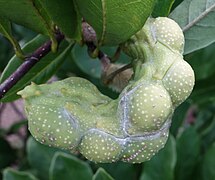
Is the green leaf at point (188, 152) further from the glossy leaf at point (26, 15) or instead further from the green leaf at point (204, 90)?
the glossy leaf at point (26, 15)

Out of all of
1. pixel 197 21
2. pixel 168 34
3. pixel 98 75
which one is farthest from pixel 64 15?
pixel 98 75

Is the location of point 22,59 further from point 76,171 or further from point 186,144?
point 186,144

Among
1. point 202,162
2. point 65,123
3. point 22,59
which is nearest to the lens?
point 65,123

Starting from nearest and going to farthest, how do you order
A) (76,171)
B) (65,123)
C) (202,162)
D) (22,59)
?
(65,123)
(22,59)
(76,171)
(202,162)

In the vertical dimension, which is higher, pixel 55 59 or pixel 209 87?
pixel 55 59

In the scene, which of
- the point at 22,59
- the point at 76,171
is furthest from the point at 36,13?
the point at 76,171

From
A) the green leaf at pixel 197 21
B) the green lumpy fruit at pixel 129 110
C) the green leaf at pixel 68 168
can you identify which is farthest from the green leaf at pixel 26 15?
the green leaf at pixel 68 168

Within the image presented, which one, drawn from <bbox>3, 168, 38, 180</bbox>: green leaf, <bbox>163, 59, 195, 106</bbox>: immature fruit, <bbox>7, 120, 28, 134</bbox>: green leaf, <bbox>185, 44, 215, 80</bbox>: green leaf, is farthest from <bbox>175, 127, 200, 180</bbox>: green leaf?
<bbox>163, 59, 195, 106</bbox>: immature fruit
